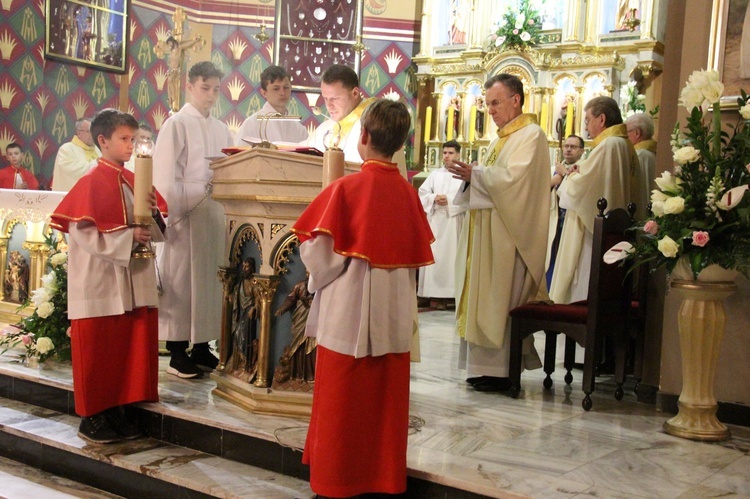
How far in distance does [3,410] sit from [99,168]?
1.47m

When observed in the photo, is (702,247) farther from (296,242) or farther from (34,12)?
(34,12)

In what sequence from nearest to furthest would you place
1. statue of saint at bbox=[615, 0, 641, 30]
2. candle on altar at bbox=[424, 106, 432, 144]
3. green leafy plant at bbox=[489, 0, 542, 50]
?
statue of saint at bbox=[615, 0, 641, 30] < green leafy plant at bbox=[489, 0, 542, 50] < candle on altar at bbox=[424, 106, 432, 144]

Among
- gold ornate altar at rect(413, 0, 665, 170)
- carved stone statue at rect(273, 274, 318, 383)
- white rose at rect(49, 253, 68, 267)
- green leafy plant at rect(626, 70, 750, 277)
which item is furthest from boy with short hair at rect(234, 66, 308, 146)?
gold ornate altar at rect(413, 0, 665, 170)

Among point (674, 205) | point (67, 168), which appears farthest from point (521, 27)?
point (674, 205)

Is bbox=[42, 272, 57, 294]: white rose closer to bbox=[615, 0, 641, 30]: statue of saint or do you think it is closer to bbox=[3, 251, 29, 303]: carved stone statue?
bbox=[3, 251, 29, 303]: carved stone statue

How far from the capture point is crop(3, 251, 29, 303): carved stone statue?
5.88m

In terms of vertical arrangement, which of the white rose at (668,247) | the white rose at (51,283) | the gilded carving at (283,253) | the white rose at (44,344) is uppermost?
the white rose at (668,247)

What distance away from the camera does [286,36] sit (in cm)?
953

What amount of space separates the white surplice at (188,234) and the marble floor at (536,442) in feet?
1.11

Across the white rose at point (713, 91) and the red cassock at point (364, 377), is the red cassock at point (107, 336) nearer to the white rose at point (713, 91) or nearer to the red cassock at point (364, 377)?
the red cassock at point (364, 377)

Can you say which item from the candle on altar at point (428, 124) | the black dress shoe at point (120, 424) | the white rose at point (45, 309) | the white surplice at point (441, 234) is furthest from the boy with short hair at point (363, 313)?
the candle on altar at point (428, 124)

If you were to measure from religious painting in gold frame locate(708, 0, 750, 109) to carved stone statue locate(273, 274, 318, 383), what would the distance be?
87.4 inches

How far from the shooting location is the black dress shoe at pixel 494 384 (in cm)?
453

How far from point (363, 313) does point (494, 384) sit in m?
1.98
